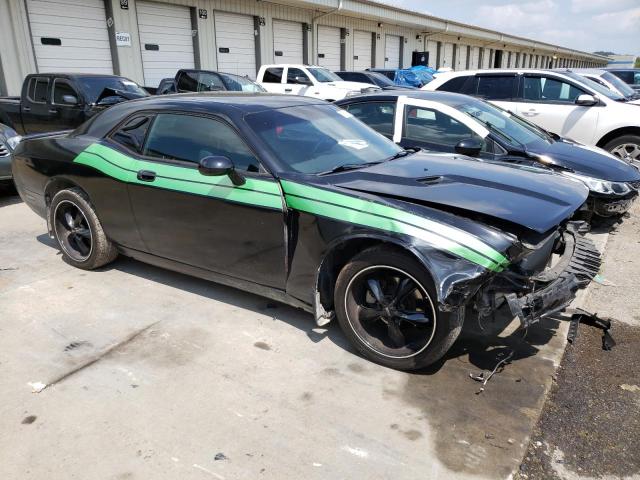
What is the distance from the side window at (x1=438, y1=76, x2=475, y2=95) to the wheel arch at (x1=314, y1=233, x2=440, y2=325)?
650cm

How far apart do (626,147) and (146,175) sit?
7.11 metres

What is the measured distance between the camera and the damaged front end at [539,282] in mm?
2887

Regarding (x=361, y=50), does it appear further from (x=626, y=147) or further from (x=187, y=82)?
(x=626, y=147)

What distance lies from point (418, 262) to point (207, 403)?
4.63 feet

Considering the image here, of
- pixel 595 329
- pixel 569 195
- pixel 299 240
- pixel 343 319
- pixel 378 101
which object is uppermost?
pixel 378 101

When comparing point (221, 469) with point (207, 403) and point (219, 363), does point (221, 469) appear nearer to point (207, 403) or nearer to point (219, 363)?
point (207, 403)

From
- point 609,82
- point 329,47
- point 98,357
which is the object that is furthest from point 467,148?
point 329,47

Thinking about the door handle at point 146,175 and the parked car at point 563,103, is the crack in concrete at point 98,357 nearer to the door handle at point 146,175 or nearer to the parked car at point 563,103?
the door handle at point 146,175

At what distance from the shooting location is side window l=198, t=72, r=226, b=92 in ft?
43.5

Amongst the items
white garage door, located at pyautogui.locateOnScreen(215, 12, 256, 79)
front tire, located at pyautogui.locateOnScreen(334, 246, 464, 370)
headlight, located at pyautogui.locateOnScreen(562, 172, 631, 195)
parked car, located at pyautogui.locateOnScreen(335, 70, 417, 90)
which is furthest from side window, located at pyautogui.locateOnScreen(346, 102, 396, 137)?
white garage door, located at pyautogui.locateOnScreen(215, 12, 256, 79)

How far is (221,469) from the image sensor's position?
2424 mm

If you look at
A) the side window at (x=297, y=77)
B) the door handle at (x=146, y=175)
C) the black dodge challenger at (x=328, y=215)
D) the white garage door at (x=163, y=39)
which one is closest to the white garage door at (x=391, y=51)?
the white garage door at (x=163, y=39)

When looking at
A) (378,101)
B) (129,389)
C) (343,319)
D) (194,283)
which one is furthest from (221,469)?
(378,101)

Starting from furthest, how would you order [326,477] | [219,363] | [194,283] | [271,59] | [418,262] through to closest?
[271,59]
[194,283]
[219,363]
[418,262]
[326,477]
